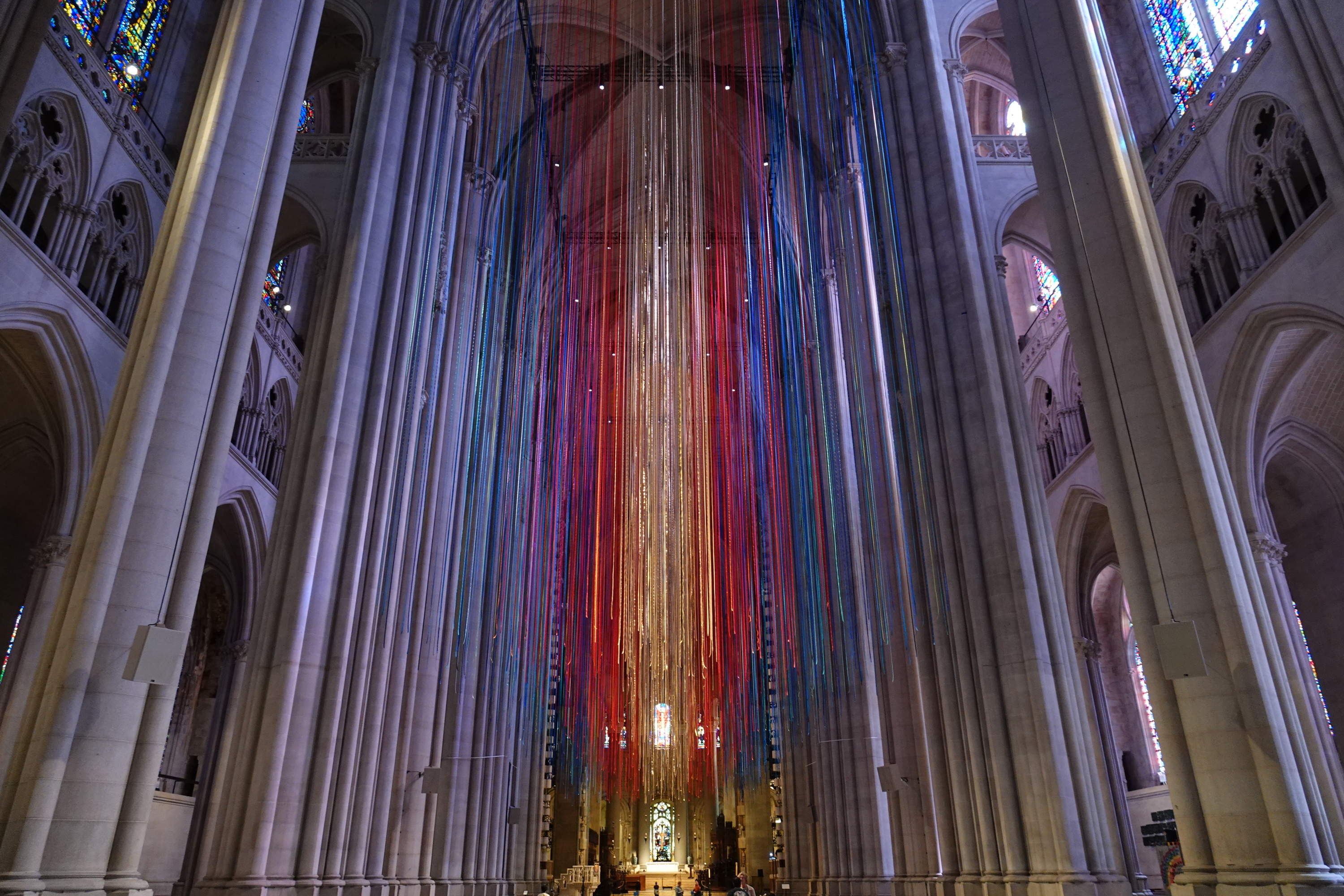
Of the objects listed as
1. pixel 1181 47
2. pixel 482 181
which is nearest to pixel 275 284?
pixel 482 181

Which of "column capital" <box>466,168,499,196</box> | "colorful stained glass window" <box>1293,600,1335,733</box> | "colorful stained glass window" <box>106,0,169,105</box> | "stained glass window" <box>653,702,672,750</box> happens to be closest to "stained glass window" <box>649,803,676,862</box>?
"stained glass window" <box>653,702,672,750</box>

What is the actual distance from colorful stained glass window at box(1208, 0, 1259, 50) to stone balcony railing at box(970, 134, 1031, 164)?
364 cm

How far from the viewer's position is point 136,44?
1631 centimetres

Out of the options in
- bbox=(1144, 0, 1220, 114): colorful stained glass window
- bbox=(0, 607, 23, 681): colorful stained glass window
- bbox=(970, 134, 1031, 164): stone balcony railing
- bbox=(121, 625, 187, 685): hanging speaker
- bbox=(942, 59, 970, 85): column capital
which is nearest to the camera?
bbox=(121, 625, 187, 685): hanging speaker

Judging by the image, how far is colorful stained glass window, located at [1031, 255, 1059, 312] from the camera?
68.6 feet

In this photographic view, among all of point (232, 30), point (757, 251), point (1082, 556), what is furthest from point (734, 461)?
point (232, 30)

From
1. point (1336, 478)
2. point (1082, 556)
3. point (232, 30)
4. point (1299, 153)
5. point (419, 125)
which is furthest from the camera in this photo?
point (1082, 556)

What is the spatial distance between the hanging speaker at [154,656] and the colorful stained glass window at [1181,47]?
1723 centimetres

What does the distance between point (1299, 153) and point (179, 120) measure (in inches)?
745

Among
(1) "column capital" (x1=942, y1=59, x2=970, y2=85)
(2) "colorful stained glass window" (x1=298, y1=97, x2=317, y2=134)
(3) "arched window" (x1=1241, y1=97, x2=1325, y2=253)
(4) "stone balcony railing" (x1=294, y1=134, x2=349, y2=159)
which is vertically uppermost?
(2) "colorful stained glass window" (x1=298, y1=97, x2=317, y2=134)

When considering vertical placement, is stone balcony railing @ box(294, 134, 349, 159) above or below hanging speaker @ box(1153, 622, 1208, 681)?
above

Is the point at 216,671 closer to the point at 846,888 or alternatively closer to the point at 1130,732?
the point at 846,888

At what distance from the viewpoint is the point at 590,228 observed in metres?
30.6

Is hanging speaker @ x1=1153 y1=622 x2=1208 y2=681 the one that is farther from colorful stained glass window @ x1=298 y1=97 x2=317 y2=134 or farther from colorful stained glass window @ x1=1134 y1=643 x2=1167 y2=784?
colorful stained glass window @ x1=298 y1=97 x2=317 y2=134
